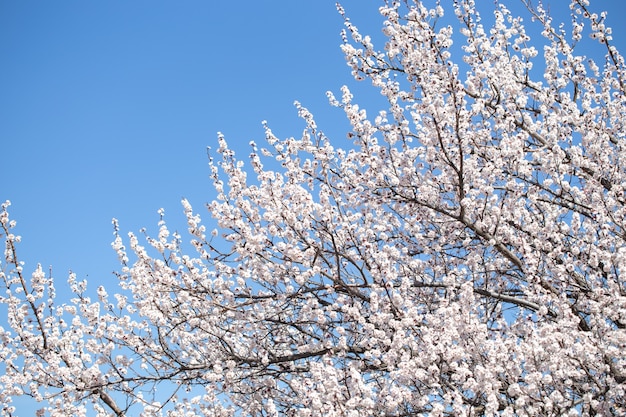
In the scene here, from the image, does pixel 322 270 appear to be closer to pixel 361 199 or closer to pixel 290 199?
pixel 290 199

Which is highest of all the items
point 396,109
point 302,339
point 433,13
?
point 433,13

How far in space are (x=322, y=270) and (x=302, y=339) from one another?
164 cm

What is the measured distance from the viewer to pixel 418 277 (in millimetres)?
7402

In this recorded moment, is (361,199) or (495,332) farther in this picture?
(361,199)

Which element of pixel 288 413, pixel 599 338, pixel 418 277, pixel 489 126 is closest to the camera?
pixel 599 338

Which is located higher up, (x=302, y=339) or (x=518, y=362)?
(x=302, y=339)

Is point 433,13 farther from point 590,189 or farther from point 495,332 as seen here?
point 495,332

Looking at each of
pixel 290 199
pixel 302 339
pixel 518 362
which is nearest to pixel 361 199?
pixel 290 199

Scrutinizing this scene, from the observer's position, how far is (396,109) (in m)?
7.01

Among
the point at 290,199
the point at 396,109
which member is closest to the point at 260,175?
the point at 290,199

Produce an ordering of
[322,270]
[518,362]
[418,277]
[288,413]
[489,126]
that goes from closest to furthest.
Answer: [518,362] < [322,270] < [288,413] < [418,277] < [489,126]

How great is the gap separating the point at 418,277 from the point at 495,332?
1300mm

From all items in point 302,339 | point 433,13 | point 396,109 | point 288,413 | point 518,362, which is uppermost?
point 433,13

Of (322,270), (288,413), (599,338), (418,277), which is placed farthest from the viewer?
(418,277)
